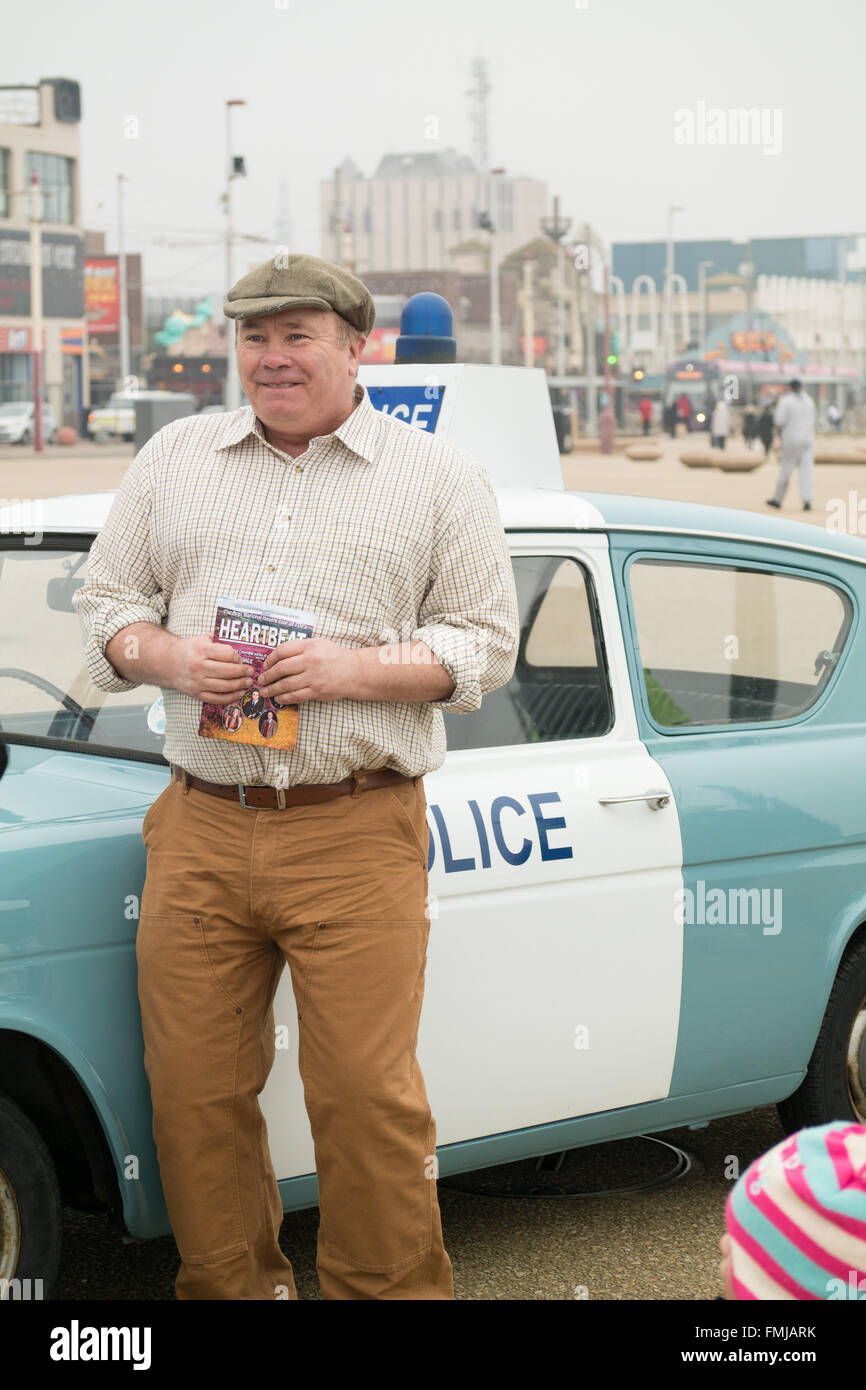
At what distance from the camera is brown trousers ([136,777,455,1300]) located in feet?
9.16

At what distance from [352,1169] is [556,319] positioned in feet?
449

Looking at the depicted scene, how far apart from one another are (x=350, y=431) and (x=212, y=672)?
52 centimetres

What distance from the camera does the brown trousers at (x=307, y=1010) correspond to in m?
2.79

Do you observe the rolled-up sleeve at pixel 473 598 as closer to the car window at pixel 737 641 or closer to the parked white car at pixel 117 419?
the car window at pixel 737 641

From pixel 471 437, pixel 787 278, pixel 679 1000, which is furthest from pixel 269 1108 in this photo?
pixel 787 278

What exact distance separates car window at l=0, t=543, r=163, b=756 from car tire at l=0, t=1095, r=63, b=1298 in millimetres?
777

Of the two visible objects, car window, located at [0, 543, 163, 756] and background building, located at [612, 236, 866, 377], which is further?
background building, located at [612, 236, 866, 377]

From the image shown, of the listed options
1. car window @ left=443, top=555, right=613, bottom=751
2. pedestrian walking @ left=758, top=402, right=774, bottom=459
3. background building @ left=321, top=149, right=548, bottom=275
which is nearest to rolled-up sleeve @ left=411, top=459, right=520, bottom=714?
car window @ left=443, top=555, right=613, bottom=751

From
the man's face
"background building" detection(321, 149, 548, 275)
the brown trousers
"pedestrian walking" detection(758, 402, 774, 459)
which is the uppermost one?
"background building" detection(321, 149, 548, 275)

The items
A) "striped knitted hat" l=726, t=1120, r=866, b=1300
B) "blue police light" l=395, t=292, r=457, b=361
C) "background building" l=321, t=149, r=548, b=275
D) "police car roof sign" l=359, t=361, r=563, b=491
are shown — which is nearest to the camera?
"striped knitted hat" l=726, t=1120, r=866, b=1300

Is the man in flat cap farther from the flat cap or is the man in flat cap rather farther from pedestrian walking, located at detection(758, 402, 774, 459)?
pedestrian walking, located at detection(758, 402, 774, 459)

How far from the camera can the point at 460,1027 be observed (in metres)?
3.20

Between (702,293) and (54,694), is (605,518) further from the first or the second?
(702,293)

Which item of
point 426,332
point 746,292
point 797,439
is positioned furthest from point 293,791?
point 746,292
